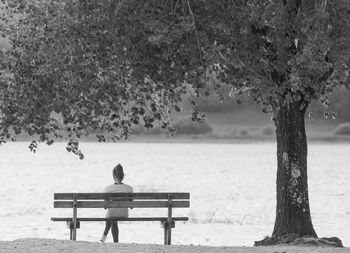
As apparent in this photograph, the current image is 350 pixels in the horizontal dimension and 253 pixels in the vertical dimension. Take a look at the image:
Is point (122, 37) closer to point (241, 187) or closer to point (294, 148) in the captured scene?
point (294, 148)

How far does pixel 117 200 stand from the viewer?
17656 mm

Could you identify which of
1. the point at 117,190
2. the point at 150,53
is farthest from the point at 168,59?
the point at 117,190

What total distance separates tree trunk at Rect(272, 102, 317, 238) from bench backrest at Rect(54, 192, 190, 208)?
203 centimetres

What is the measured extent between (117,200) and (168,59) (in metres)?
3.57

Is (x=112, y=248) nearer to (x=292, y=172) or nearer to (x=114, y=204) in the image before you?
(x=114, y=204)

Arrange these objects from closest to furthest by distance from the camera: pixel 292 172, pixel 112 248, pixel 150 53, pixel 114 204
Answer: pixel 150 53
pixel 112 248
pixel 114 204
pixel 292 172

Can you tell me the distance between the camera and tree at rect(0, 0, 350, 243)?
14500 millimetres

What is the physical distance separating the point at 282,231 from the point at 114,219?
3413mm

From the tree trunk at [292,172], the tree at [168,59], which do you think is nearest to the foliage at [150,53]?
the tree at [168,59]

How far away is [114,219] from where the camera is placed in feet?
58.6

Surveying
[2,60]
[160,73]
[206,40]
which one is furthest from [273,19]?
[2,60]

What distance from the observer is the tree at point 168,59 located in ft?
47.6

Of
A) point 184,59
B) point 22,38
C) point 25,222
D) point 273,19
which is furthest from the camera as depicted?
point 25,222

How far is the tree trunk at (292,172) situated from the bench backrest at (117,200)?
2032 mm
